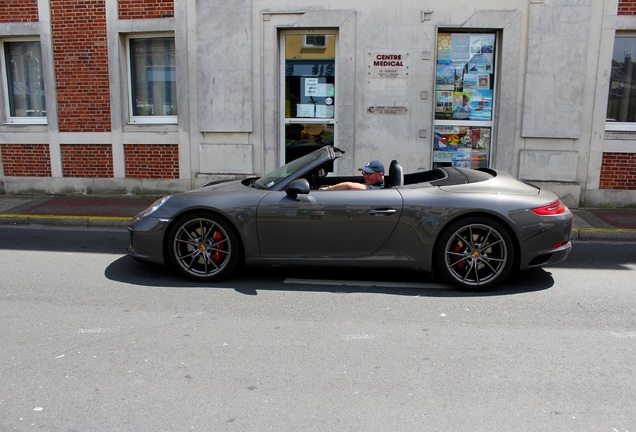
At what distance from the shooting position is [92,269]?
5.81 meters

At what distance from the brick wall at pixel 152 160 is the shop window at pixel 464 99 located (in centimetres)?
498

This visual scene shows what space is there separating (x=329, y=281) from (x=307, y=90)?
5554 mm

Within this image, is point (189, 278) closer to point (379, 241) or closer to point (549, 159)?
point (379, 241)

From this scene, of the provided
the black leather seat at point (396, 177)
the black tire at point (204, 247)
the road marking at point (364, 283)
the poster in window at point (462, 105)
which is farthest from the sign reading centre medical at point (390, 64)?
the black tire at point (204, 247)

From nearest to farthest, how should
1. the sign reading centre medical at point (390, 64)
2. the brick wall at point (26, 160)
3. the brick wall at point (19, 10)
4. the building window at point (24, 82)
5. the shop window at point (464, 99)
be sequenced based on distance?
1. the sign reading centre medical at point (390, 64)
2. the shop window at point (464, 99)
3. the brick wall at point (19, 10)
4. the brick wall at point (26, 160)
5. the building window at point (24, 82)

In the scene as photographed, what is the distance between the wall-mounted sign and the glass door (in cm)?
77

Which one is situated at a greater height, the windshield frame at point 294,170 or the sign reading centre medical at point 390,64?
the sign reading centre medical at point 390,64

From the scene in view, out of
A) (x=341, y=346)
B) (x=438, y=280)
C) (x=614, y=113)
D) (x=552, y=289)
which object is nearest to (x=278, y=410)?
(x=341, y=346)

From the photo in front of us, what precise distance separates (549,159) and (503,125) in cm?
100

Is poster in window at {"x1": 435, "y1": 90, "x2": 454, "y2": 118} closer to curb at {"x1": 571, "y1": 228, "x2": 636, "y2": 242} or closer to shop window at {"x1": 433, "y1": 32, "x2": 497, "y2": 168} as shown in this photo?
shop window at {"x1": 433, "y1": 32, "x2": 497, "y2": 168}

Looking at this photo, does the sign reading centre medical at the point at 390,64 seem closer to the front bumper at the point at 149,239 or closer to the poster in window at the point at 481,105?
the poster in window at the point at 481,105

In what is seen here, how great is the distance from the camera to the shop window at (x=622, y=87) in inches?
366

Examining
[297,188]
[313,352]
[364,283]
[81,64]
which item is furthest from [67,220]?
[313,352]

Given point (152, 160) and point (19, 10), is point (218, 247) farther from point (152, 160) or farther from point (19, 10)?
point (19, 10)
